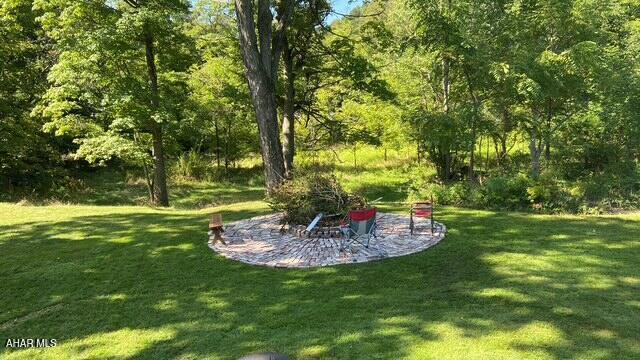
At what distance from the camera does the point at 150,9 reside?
11.0 metres

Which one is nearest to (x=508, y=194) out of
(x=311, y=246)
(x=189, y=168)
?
(x=311, y=246)

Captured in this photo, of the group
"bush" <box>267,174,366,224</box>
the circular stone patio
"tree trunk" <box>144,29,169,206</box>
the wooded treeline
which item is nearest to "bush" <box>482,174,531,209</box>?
the wooded treeline

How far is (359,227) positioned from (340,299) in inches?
63.5

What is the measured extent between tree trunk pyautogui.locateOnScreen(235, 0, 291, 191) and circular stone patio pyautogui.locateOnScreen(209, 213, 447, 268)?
1038mm

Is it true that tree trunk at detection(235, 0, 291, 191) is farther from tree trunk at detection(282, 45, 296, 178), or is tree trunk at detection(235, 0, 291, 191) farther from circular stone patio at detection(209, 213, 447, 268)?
tree trunk at detection(282, 45, 296, 178)

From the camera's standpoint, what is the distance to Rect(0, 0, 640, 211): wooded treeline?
35.3ft

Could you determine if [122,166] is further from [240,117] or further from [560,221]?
[560,221]

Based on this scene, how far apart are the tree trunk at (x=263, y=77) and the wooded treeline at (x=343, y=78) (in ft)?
0.07

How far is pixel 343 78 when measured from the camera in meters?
12.6

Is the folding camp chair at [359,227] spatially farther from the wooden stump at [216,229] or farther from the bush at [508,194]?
the bush at [508,194]

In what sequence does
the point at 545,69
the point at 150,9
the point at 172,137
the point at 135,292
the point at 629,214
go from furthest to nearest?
1. the point at 172,137
2. the point at 545,69
3. the point at 150,9
4. the point at 629,214
5. the point at 135,292

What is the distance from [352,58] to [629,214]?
735cm

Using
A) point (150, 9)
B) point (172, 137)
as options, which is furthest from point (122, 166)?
point (150, 9)

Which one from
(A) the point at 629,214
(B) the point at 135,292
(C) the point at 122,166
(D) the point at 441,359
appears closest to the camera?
(D) the point at 441,359
